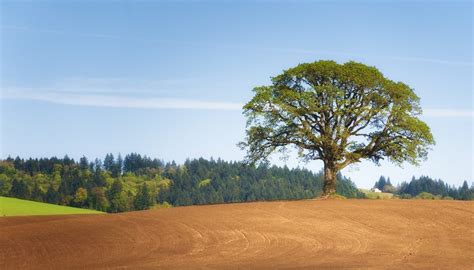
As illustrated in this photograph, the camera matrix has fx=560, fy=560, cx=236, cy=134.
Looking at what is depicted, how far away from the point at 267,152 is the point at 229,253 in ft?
107

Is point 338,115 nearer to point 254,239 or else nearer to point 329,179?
point 329,179

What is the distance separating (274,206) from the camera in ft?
158

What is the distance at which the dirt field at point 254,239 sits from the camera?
85.4 ft

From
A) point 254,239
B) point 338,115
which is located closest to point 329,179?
point 338,115

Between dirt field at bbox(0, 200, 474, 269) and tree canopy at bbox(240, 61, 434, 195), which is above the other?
tree canopy at bbox(240, 61, 434, 195)

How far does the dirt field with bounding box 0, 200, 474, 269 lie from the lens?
26.0 meters

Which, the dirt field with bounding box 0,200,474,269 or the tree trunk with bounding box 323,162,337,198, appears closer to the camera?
the dirt field with bounding box 0,200,474,269

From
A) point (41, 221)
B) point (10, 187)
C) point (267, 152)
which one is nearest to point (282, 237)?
point (41, 221)

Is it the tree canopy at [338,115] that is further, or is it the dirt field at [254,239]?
the tree canopy at [338,115]

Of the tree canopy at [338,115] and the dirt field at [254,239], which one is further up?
the tree canopy at [338,115]

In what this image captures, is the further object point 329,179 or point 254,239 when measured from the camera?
point 329,179

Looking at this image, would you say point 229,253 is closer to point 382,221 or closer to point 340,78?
point 382,221

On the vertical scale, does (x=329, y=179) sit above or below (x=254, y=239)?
above

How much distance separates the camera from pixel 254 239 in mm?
32375
